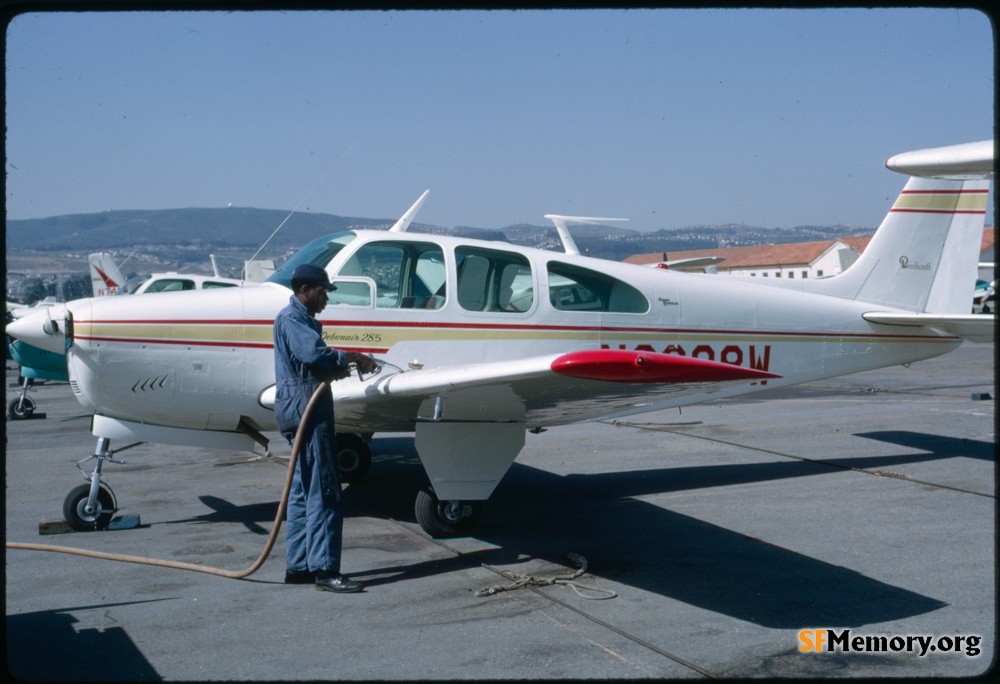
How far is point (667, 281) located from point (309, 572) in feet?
13.1

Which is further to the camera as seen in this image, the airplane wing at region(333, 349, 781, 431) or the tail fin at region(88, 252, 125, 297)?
the tail fin at region(88, 252, 125, 297)

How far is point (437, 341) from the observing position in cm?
657

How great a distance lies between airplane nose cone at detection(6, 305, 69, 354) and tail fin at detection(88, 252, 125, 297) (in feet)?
64.2

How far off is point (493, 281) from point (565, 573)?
2.50 m

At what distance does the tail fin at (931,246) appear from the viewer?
887cm

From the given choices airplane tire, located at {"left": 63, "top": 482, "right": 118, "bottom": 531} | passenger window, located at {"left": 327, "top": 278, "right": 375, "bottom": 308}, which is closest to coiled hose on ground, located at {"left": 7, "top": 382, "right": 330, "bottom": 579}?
airplane tire, located at {"left": 63, "top": 482, "right": 118, "bottom": 531}

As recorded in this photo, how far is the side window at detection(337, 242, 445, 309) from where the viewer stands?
21.6 feet

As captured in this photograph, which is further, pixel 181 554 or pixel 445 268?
pixel 445 268

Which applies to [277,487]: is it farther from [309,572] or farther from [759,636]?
[759,636]

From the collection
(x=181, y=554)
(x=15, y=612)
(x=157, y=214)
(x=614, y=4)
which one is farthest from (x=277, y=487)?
(x=157, y=214)

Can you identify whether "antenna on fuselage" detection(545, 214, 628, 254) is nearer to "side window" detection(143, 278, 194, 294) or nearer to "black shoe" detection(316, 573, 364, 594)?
"black shoe" detection(316, 573, 364, 594)

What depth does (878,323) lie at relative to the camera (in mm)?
8430

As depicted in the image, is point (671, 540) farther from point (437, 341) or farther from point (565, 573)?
point (437, 341)

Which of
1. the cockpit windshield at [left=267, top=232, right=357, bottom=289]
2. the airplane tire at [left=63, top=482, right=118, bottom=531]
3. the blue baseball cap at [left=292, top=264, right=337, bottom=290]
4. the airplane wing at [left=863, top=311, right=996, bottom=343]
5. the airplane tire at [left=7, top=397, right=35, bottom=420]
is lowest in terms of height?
the airplane tire at [left=7, top=397, right=35, bottom=420]
